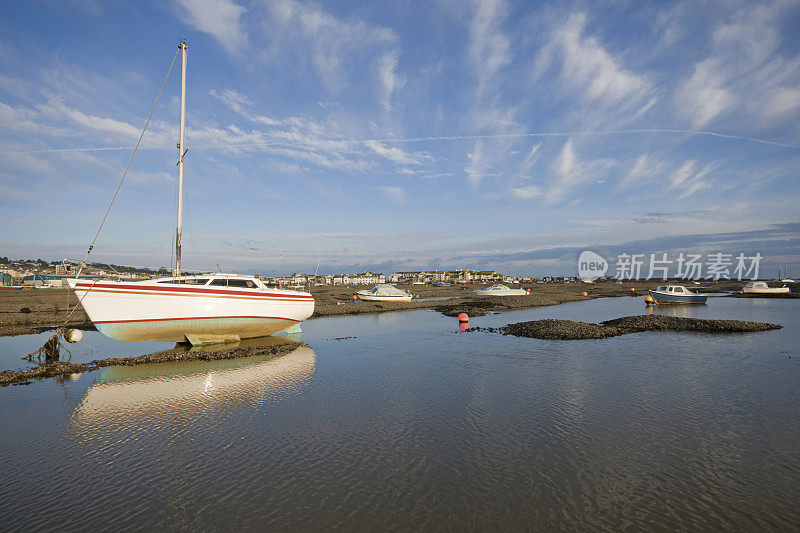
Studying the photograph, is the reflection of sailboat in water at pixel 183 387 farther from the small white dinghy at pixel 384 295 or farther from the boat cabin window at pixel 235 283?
the small white dinghy at pixel 384 295

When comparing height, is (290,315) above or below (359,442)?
above

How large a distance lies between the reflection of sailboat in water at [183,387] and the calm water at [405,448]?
92mm

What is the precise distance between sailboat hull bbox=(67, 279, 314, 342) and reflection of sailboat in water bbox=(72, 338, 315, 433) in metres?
2.16

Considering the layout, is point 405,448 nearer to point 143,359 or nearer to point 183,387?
point 183,387

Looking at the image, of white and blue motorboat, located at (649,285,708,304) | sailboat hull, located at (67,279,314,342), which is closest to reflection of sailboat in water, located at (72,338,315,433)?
sailboat hull, located at (67,279,314,342)

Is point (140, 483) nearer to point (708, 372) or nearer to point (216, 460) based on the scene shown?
point (216, 460)

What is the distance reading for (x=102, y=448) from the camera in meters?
9.58

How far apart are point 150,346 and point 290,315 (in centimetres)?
801

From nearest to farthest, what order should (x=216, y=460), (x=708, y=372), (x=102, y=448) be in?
(x=216, y=460)
(x=102, y=448)
(x=708, y=372)

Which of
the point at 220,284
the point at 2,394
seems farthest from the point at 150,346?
the point at 2,394

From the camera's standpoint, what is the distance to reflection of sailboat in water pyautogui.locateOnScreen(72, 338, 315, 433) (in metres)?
12.1

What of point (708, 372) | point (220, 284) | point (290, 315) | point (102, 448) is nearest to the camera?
point (102, 448)

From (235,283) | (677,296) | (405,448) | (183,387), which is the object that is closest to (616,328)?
(405,448)

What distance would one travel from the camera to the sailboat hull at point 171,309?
60.8ft
